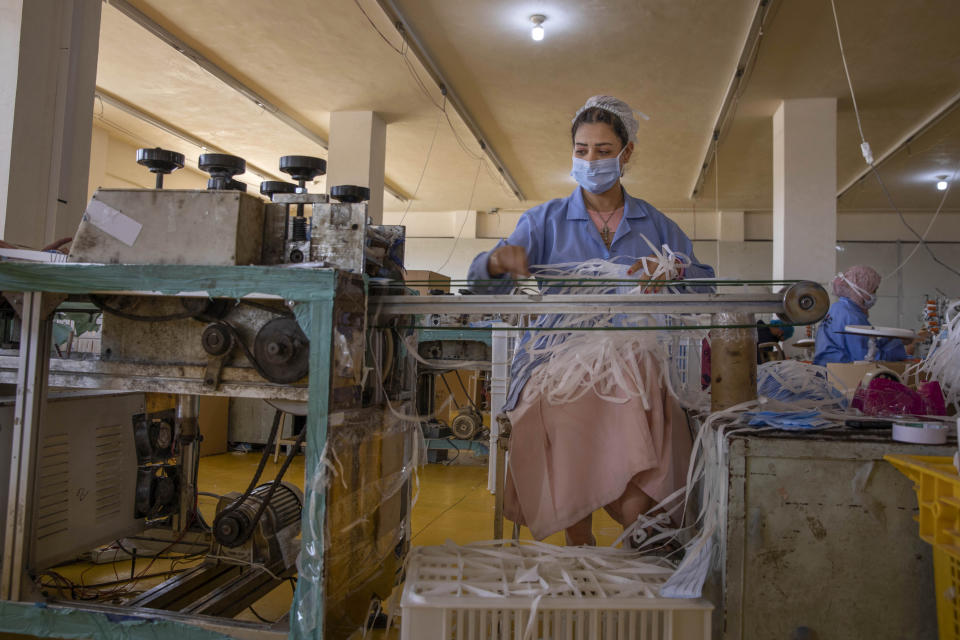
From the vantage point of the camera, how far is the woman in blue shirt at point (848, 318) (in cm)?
350

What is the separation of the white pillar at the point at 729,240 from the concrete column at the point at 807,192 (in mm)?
4803

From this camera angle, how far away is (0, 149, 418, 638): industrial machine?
3.83 feet

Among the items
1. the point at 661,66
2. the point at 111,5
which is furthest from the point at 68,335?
the point at 661,66

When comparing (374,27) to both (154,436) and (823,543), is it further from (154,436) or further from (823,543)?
(823,543)

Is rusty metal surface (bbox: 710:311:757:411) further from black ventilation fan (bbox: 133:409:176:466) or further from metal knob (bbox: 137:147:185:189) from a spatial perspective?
black ventilation fan (bbox: 133:409:176:466)

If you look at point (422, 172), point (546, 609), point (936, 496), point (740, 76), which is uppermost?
point (422, 172)

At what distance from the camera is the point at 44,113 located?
3.09m

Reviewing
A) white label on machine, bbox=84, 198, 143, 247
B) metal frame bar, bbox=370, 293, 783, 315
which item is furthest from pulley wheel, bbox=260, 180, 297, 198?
metal frame bar, bbox=370, 293, 783, 315

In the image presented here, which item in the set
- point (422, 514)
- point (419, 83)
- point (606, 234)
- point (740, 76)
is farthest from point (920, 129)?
point (422, 514)

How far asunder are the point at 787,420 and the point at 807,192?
196 inches

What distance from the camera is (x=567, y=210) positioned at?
191 cm

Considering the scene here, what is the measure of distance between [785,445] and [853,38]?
463 cm

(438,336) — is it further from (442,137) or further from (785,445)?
(442,137)

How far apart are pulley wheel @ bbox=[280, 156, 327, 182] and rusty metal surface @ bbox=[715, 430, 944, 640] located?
1060 millimetres
